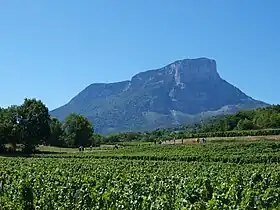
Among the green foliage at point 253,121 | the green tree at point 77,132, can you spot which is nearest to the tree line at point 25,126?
the green tree at point 77,132

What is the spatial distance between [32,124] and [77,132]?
27718 mm

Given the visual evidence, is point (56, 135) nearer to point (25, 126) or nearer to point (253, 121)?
point (25, 126)

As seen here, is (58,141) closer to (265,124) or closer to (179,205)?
(265,124)

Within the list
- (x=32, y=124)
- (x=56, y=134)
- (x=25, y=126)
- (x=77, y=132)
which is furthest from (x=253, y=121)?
(x=25, y=126)

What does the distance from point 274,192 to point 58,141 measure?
9524 centimetres

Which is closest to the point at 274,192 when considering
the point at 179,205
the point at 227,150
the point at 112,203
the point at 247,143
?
the point at 179,205

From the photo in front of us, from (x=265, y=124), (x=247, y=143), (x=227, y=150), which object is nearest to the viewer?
(x=227, y=150)

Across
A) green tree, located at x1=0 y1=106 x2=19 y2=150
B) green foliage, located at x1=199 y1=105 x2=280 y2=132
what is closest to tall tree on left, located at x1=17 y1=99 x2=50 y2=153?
green tree, located at x1=0 y1=106 x2=19 y2=150

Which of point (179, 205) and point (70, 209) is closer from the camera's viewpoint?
point (179, 205)

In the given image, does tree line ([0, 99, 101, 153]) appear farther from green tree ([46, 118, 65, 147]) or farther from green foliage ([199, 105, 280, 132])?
green foliage ([199, 105, 280, 132])

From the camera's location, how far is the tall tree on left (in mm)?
83875

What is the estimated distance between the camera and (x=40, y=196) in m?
20.9

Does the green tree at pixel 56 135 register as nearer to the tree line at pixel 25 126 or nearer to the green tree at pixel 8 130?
the tree line at pixel 25 126

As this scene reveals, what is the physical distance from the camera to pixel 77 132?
113125mm
